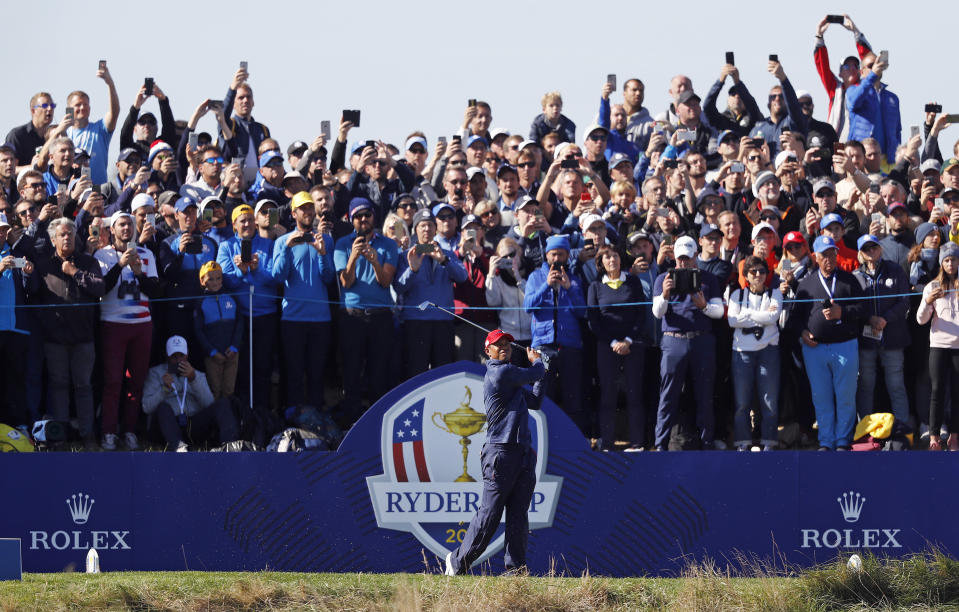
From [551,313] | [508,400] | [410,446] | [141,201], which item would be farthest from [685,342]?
[141,201]

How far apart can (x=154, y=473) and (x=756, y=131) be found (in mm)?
9255

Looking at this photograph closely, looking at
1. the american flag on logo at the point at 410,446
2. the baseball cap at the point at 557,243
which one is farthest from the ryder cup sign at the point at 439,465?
the baseball cap at the point at 557,243

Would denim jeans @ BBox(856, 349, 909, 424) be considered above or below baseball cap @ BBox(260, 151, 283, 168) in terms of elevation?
below

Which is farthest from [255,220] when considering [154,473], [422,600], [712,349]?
[422,600]

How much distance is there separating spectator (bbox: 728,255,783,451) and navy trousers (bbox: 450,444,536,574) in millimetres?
3322

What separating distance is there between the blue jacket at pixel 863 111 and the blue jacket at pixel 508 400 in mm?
9010

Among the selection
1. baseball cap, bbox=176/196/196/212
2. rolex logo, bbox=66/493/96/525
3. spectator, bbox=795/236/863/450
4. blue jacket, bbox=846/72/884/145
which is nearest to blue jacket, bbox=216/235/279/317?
baseball cap, bbox=176/196/196/212

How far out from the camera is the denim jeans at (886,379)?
14195 millimetres

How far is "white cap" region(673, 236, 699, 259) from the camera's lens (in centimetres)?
1406

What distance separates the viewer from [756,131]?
18.7 metres

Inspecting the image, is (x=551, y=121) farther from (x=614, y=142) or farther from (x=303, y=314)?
(x=303, y=314)

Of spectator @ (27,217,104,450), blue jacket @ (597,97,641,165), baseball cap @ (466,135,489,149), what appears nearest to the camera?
spectator @ (27,217,104,450)

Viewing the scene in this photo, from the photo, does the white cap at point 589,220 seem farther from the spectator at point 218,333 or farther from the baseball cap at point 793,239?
the spectator at point 218,333

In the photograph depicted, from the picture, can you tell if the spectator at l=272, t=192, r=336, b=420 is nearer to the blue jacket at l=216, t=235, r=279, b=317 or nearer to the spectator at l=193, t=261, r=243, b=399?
the blue jacket at l=216, t=235, r=279, b=317
